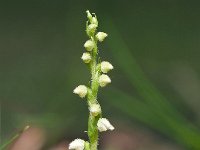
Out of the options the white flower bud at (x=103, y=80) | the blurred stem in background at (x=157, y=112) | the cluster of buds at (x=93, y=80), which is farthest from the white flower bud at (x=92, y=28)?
the blurred stem in background at (x=157, y=112)

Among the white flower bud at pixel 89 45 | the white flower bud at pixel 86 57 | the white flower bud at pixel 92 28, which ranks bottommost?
the white flower bud at pixel 86 57

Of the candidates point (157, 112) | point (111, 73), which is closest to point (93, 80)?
point (157, 112)

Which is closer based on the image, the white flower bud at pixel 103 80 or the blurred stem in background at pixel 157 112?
the white flower bud at pixel 103 80

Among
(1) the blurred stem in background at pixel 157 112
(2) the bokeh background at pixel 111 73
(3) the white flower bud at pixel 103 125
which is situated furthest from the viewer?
(2) the bokeh background at pixel 111 73

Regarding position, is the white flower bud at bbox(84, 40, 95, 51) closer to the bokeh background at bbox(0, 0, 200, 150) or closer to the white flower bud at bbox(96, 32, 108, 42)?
the white flower bud at bbox(96, 32, 108, 42)

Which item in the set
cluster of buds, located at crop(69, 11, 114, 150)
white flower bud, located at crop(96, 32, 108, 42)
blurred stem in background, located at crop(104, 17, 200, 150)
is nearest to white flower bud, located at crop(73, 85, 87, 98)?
cluster of buds, located at crop(69, 11, 114, 150)

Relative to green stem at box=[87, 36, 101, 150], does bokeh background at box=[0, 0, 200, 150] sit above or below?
above

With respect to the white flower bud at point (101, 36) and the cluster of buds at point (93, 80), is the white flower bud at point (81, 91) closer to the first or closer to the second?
the cluster of buds at point (93, 80)

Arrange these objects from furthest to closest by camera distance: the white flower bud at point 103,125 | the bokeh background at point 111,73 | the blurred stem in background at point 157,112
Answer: the bokeh background at point 111,73 < the blurred stem in background at point 157,112 < the white flower bud at point 103,125

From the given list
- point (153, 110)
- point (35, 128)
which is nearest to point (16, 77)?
point (35, 128)

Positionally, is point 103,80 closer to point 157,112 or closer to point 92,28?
point 92,28
